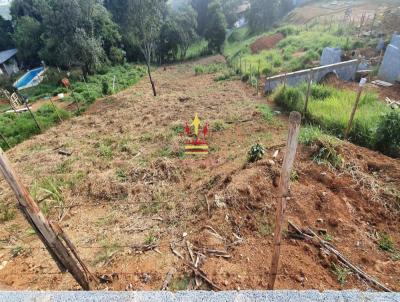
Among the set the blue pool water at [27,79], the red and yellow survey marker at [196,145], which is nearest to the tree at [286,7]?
the blue pool water at [27,79]

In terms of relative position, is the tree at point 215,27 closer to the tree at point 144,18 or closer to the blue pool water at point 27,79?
the tree at point 144,18

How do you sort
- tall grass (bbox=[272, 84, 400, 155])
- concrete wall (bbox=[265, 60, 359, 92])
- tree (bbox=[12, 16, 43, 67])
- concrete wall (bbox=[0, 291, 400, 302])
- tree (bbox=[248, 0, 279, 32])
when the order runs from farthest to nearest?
tree (bbox=[248, 0, 279, 32])
tree (bbox=[12, 16, 43, 67])
concrete wall (bbox=[265, 60, 359, 92])
tall grass (bbox=[272, 84, 400, 155])
concrete wall (bbox=[0, 291, 400, 302])

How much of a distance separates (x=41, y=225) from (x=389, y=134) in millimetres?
6565

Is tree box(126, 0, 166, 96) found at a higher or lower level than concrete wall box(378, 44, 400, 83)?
higher

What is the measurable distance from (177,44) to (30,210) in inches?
1028

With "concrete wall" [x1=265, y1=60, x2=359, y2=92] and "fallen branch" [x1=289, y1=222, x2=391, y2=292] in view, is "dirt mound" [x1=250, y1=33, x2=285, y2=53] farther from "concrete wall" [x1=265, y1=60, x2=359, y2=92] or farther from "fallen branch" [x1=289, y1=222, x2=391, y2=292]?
"fallen branch" [x1=289, y1=222, x2=391, y2=292]

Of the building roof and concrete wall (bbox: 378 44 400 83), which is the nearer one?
concrete wall (bbox: 378 44 400 83)

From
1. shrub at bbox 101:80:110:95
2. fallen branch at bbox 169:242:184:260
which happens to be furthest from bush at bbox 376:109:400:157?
shrub at bbox 101:80:110:95

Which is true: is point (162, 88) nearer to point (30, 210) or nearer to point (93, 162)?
point (93, 162)

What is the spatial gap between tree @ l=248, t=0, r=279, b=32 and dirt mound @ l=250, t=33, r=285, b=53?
23.4 ft

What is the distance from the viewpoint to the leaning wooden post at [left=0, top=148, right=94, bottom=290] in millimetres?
1950

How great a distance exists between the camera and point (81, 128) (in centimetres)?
1012

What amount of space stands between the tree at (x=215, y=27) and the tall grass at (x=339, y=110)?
766 inches

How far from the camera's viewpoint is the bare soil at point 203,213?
10.5 feet
